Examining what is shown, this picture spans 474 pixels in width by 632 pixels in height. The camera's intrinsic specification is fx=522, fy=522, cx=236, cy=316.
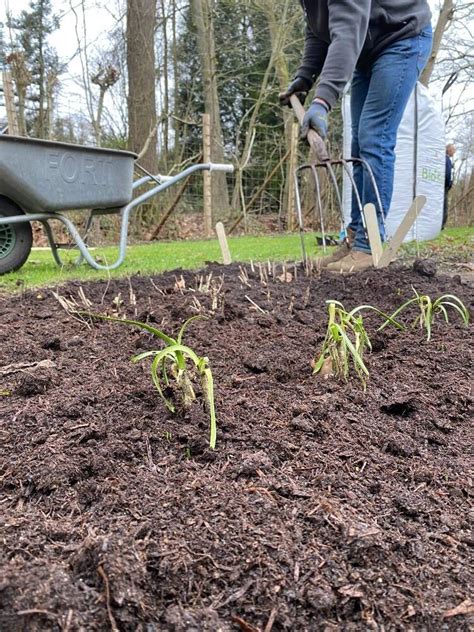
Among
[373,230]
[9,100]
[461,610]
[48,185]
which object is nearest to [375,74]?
[373,230]

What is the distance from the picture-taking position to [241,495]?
776 mm

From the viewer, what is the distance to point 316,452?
35.9 inches

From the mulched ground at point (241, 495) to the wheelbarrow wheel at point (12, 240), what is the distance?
2.26m

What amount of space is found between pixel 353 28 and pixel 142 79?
653cm

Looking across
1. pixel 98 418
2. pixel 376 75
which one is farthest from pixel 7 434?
pixel 376 75

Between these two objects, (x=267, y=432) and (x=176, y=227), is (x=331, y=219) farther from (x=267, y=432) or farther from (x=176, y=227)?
(x=267, y=432)

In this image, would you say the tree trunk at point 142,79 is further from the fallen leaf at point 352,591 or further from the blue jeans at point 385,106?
the fallen leaf at point 352,591

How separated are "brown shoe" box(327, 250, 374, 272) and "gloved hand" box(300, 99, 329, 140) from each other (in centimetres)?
69

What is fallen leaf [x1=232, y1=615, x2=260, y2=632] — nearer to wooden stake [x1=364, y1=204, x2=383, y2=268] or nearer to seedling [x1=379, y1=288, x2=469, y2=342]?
seedling [x1=379, y1=288, x2=469, y2=342]

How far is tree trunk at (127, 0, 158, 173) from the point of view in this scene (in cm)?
820

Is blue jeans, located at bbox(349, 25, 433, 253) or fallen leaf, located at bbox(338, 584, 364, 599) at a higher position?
blue jeans, located at bbox(349, 25, 433, 253)

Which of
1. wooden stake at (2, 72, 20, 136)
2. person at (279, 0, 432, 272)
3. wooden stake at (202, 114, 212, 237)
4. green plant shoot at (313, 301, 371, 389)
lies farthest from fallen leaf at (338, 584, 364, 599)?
wooden stake at (202, 114, 212, 237)

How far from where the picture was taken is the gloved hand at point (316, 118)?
273 centimetres

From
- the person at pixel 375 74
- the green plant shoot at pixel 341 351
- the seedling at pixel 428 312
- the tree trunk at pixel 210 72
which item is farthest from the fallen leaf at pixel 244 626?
the tree trunk at pixel 210 72
